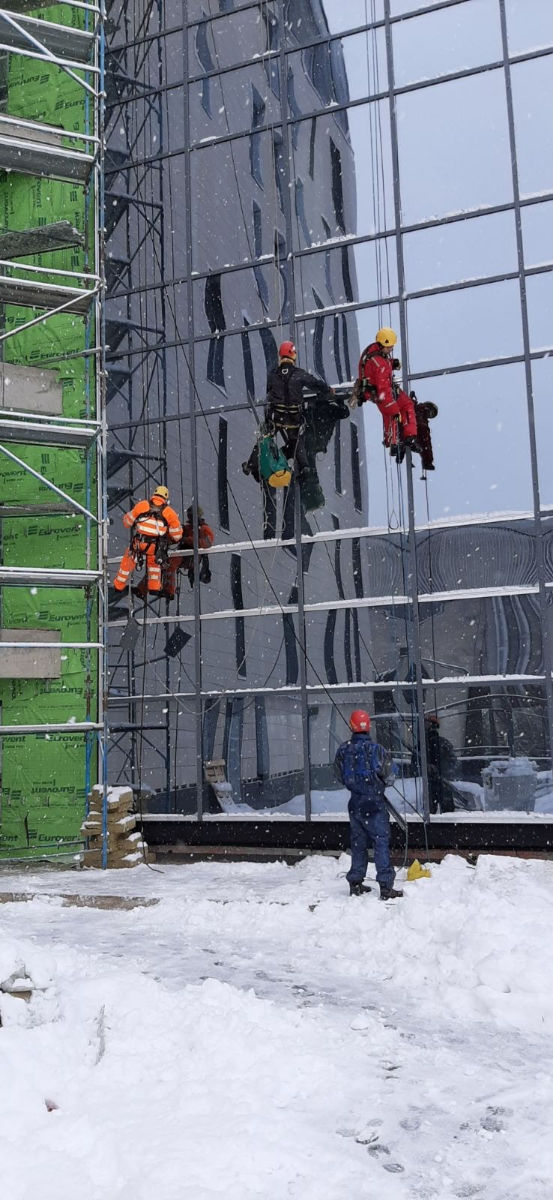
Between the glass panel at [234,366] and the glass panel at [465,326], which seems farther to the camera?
the glass panel at [234,366]

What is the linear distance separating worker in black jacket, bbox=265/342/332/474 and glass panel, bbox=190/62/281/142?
4.10 metres

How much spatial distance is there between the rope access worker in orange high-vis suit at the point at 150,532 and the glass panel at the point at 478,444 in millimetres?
3370

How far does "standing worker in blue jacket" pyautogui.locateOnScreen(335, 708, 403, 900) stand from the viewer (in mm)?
9352

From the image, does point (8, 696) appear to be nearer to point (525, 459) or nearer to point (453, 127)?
point (525, 459)

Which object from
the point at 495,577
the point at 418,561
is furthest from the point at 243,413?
the point at 495,577

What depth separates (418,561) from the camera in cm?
1238

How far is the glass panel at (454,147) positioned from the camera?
12.6m

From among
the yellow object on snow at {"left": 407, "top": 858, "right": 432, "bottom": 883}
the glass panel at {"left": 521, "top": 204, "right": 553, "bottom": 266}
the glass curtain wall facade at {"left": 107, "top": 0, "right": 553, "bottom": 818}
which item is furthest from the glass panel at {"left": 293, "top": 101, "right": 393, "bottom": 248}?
the yellow object on snow at {"left": 407, "top": 858, "right": 432, "bottom": 883}

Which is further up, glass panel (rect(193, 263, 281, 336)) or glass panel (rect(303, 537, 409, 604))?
glass panel (rect(193, 263, 281, 336))

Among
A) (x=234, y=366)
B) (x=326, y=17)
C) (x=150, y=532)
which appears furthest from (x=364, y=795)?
(x=326, y=17)

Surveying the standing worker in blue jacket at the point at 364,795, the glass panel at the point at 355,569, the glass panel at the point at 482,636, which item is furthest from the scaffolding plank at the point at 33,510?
the standing worker in blue jacket at the point at 364,795

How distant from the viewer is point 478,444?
12.3 m

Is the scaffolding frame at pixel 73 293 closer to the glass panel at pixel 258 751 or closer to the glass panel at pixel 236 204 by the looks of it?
the glass panel at pixel 236 204

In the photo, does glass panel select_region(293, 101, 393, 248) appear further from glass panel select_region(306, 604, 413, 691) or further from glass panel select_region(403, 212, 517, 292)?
glass panel select_region(306, 604, 413, 691)
